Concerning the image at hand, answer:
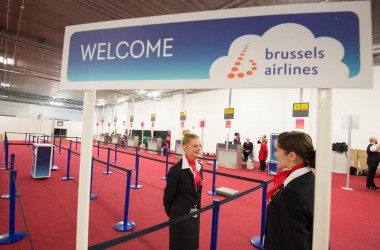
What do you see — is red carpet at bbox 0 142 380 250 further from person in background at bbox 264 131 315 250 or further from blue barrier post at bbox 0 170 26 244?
person in background at bbox 264 131 315 250

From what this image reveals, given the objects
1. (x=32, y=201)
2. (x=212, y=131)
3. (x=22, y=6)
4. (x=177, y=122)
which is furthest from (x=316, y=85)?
(x=177, y=122)

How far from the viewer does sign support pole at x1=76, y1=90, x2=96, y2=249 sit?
1.29 metres

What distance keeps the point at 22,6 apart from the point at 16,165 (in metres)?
6.03

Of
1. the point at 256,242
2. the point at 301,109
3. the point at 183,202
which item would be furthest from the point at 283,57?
the point at 301,109

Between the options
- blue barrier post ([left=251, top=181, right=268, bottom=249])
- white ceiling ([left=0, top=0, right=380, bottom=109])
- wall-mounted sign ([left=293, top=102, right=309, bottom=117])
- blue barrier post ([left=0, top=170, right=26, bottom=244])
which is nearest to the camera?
blue barrier post ([left=0, top=170, right=26, bottom=244])

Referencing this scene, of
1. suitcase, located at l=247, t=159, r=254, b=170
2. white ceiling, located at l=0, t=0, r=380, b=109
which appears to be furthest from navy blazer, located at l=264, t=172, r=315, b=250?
suitcase, located at l=247, t=159, r=254, b=170

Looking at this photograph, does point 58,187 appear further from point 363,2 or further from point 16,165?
point 363,2

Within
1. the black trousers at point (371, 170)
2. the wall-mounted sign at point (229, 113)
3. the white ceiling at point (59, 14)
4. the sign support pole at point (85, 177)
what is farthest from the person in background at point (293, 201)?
the wall-mounted sign at point (229, 113)

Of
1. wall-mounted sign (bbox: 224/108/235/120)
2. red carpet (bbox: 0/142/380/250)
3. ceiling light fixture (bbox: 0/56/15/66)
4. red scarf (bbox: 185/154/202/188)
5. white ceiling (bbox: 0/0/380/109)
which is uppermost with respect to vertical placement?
white ceiling (bbox: 0/0/380/109)

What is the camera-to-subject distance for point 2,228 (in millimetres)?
3207

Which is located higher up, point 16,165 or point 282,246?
point 282,246

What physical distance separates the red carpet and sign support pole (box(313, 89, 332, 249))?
95.8 inches

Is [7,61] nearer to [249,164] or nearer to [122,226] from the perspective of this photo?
[122,226]

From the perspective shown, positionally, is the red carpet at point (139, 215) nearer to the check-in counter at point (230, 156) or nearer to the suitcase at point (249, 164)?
the check-in counter at point (230, 156)
